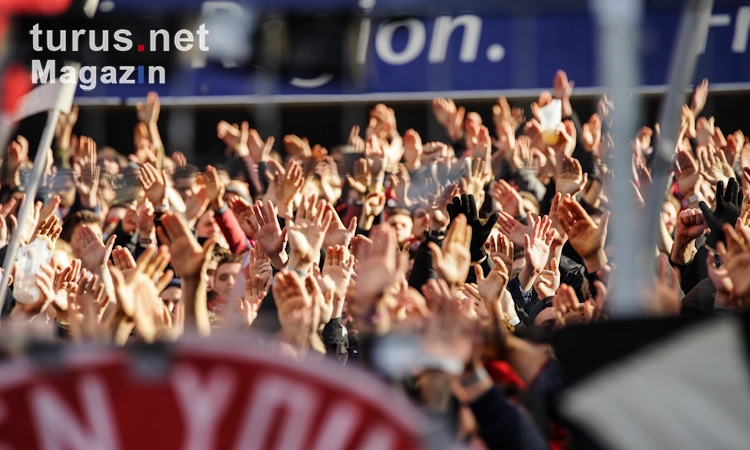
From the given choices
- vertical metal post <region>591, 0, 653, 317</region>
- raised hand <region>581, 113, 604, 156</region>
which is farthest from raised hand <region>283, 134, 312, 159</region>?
vertical metal post <region>591, 0, 653, 317</region>

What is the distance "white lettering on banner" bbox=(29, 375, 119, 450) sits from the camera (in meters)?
2.19

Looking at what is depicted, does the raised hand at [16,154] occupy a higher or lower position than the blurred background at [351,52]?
lower

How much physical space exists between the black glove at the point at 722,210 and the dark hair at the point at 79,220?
2.63m

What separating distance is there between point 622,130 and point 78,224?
314 cm

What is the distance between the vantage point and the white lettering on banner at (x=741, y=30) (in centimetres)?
302

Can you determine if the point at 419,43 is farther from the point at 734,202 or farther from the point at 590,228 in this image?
the point at 734,202

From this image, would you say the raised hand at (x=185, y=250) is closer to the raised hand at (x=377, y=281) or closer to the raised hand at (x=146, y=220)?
the raised hand at (x=377, y=281)

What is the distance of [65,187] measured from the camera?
201 inches

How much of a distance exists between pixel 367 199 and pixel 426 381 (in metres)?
2.53

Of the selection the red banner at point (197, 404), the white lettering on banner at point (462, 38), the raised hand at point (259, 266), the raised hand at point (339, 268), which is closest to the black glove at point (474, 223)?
the raised hand at point (339, 268)

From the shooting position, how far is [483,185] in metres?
5.00

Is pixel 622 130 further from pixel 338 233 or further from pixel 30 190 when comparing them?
pixel 338 233

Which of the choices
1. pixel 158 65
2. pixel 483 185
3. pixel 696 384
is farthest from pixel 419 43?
pixel 483 185

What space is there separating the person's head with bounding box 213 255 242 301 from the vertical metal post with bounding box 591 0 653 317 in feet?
7.38
